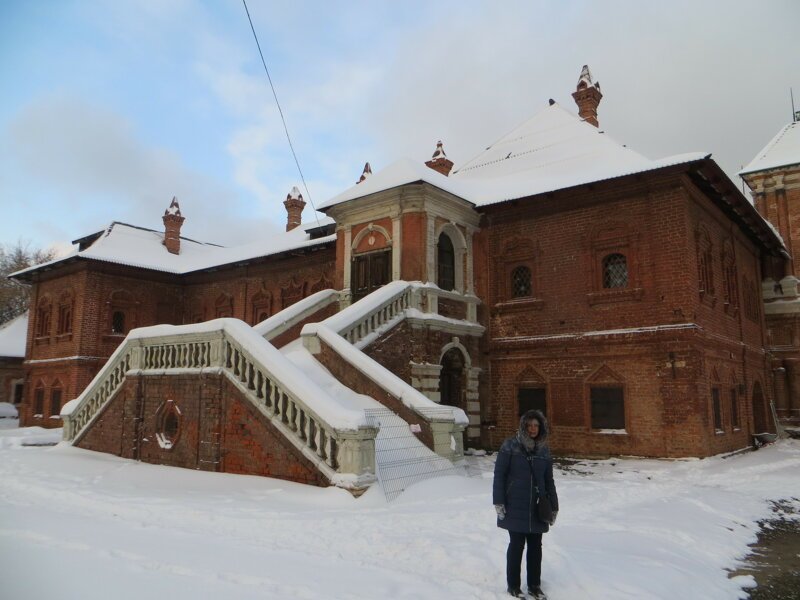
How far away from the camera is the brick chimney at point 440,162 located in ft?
73.3

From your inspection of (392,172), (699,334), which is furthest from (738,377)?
(392,172)

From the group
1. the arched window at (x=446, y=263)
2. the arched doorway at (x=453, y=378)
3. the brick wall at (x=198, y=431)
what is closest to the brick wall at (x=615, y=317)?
the arched window at (x=446, y=263)

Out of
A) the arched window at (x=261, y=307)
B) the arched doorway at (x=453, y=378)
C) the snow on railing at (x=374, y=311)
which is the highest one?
the arched window at (x=261, y=307)

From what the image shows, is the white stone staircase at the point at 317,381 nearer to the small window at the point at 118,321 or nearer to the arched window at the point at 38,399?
the small window at the point at 118,321

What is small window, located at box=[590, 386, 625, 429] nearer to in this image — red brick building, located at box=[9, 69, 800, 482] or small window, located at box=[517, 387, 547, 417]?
red brick building, located at box=[9, 69, 800, 482]

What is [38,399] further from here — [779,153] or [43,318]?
[779,153]

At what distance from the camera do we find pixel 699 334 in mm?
14617

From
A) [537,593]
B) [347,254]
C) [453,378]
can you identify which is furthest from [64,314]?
[537,593]

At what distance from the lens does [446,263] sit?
1769cm

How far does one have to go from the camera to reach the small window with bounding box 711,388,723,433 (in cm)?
1559

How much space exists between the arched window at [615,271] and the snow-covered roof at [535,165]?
2.11 metres

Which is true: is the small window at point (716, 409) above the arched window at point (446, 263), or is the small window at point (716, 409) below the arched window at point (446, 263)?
below

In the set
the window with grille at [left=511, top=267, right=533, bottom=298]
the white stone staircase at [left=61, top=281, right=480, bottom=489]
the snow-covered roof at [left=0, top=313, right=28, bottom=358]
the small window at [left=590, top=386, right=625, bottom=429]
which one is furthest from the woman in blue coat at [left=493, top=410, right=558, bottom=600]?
the snow-covered roof at [left=0, top=313, right=28, bottom=358]

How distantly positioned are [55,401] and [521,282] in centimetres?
1975
